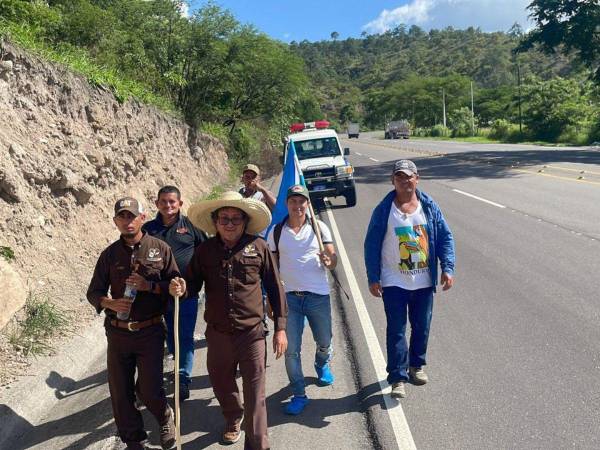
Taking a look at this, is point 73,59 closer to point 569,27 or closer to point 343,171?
point 343,171

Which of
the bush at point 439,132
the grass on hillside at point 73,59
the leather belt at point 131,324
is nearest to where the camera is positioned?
the leather belt at point 131,324

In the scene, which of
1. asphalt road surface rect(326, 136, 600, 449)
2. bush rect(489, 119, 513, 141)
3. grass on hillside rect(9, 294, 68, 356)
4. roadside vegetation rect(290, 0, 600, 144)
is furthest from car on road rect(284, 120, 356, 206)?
bush rect(489, 119, 513, 141)

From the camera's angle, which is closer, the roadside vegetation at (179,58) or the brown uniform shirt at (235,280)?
the brown uniform shirt at (235,280)

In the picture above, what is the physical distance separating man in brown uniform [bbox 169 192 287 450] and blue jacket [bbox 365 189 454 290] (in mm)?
1050

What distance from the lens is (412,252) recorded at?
4602mm

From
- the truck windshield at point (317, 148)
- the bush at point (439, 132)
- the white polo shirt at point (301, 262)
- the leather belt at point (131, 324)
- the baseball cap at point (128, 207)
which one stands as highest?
the baseball cap at point (128, 207)

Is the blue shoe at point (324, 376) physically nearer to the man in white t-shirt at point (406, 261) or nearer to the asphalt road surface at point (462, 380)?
the asphalt road surface at point (462, 380)

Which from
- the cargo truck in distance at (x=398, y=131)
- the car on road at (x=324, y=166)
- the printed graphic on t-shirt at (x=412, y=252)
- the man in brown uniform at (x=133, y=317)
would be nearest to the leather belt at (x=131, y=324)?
the man in brown uniform at (x=133, y=317)

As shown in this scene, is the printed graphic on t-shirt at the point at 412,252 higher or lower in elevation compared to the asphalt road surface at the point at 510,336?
higher

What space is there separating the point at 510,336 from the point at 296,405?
2.41 metres

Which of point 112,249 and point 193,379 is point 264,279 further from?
point 193,379

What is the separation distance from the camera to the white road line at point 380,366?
3.85 metres

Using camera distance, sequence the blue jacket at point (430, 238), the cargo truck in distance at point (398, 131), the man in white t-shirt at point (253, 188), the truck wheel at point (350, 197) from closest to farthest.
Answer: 1. the blue jacket at point (430, 238)
2. the man in white t-shirt at point (253, 188)
3. the truck wheel at point (350, 197)
4. the cargo truck in distance at point (398, 131)

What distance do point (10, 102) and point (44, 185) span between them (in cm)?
113
